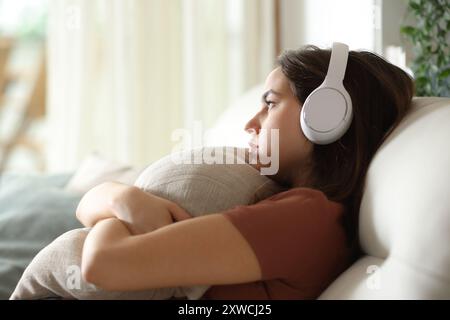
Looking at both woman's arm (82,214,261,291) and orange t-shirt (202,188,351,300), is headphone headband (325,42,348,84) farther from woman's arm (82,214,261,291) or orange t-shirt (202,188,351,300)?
woman's arm (82,214,261,291)

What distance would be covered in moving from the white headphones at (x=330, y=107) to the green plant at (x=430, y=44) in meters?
0.60

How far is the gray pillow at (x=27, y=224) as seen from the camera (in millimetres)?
1341

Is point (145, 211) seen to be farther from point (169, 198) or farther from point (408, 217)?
point (408, 217)

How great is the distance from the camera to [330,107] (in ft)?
3.25

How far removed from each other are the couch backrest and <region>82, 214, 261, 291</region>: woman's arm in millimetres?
145

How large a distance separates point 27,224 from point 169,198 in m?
0.69

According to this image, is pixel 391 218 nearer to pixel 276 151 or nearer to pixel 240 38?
pixel 276 151

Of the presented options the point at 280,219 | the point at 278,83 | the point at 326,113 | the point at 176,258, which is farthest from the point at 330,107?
the point at 176,258

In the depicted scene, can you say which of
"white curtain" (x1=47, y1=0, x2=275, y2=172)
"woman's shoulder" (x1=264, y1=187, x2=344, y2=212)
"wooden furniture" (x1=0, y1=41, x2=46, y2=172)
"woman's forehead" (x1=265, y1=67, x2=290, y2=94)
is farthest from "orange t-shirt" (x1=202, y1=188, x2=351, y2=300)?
"wooden furniture" (x1=0, y1=41, x2=46, y2=172)

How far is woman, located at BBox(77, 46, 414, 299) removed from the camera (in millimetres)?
798

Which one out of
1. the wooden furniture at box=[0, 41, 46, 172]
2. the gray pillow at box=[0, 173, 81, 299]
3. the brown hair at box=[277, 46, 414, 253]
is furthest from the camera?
the wooden furniture at box=[0, 41, 46, 172]

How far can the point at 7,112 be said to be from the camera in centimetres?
407

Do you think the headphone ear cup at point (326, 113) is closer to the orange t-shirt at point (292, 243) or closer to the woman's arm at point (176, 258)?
the orange t-shirt at point (292, 243)

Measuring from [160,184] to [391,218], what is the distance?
334 millimetres
